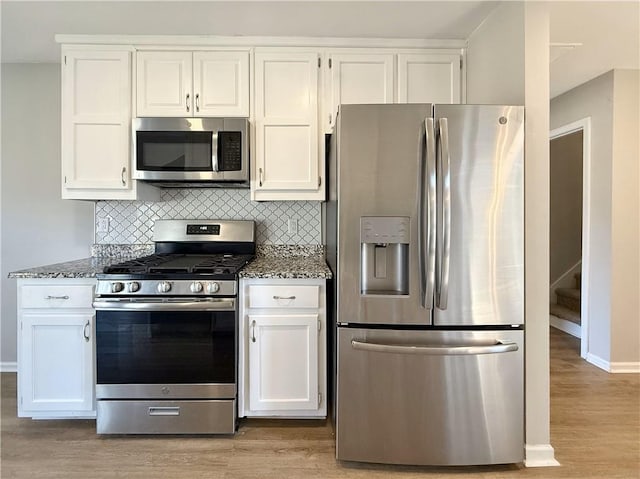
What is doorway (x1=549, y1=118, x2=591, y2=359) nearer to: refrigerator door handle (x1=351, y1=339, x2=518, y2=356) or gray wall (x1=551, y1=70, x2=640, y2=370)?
gray wall (x1=551, y1=70, x2=640, y2=370)

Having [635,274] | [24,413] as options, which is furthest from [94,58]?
[635,274]

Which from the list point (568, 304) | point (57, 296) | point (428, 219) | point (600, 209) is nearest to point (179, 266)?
point (57, 296)

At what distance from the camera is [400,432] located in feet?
5.79

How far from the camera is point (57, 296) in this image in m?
2.07

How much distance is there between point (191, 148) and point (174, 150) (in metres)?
0.11

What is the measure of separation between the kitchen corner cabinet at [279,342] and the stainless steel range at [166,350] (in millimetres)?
92

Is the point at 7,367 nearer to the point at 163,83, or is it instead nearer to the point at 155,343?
the point at 155,343

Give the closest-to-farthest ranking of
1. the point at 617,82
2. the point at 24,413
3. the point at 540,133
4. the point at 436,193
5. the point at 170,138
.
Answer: the point at 436,193 < the point at 540,133 < the point at 24,413 < the point at 170,138 < the point at 617,82

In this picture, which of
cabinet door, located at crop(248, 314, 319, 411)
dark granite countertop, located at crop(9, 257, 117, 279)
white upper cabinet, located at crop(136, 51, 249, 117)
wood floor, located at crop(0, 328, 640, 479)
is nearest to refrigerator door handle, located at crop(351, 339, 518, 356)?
cabinet door, located at crop(248, 314, 319, 411)

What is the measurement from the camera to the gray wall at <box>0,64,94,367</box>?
2.81 metres

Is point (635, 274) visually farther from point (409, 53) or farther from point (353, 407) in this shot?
point (353, 407)

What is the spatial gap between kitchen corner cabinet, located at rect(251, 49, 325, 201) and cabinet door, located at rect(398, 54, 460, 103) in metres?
0.57

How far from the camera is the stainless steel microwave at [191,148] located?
91.7 inches

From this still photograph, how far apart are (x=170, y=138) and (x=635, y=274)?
3663 millimetres
